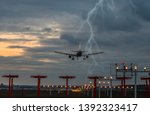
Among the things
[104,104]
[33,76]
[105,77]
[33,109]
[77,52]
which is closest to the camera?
[33,109]

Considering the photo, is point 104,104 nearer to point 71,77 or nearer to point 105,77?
point 71,77

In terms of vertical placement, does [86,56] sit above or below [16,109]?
above

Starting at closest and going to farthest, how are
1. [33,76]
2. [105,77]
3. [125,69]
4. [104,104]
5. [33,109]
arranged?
1. [33,109]
2. [104,104]
3. [33,76]
4. [125,69]
5. [105,77]

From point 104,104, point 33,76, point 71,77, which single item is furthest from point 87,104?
point 71,77

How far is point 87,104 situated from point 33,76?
61.1 metres

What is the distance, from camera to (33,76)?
110 m

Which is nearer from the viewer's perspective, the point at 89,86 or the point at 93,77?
the point at 93,77

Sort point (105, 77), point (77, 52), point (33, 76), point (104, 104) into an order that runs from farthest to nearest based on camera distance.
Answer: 1. point (77, 52)
2. point (105, 77)
3. point (33, 76)
4. point (104, 104)

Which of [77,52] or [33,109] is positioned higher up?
[77,52]

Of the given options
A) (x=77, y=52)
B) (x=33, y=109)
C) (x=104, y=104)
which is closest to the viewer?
(x=33, y=109)

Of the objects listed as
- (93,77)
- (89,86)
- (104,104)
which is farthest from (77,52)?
(104,104)

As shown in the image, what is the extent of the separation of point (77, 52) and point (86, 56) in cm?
430

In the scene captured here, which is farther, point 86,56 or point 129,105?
point 86,56

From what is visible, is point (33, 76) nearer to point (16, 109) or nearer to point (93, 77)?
point (93, 77)
